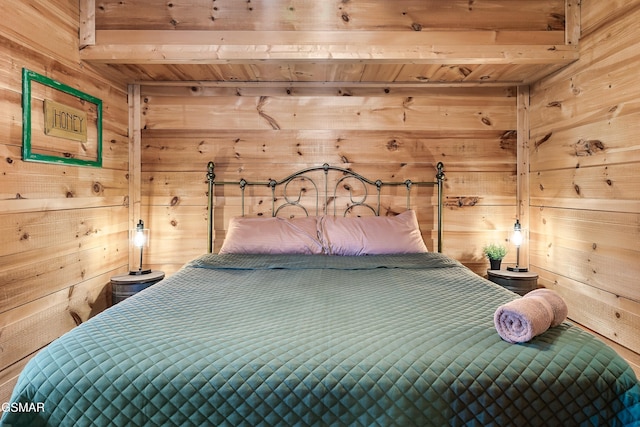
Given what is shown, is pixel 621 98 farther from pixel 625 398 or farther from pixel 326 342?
pixel 326 342

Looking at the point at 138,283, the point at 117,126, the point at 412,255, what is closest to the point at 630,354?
the point at 412,255

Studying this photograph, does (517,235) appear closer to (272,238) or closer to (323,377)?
(272,238)

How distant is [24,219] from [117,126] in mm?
1163

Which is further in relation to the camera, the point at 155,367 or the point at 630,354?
the point at 630,354

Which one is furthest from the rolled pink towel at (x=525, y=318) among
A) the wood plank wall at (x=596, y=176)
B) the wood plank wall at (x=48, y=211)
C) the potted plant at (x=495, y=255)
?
the wood plank wall at (x=48, y=211)

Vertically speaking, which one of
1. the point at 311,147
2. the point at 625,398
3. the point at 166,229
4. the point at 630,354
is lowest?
the point at 630,354

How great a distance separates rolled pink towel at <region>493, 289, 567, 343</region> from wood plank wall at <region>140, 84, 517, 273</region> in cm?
194

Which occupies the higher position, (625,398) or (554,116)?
(554,116)

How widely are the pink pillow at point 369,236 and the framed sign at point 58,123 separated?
165 cm

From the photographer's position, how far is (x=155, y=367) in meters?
1.03

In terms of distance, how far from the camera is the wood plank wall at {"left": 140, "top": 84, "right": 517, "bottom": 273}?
3.12 m

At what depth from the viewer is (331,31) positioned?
250 cm

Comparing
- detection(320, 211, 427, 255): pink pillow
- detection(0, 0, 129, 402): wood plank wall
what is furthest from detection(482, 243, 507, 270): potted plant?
detection(0, 0, 129, 402): wood plank wall

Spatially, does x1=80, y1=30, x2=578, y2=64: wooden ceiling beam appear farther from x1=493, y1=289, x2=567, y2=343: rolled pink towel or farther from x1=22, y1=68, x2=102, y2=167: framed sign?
x1=493, y1=289, x2=567, y2=343: rolled pink towel
